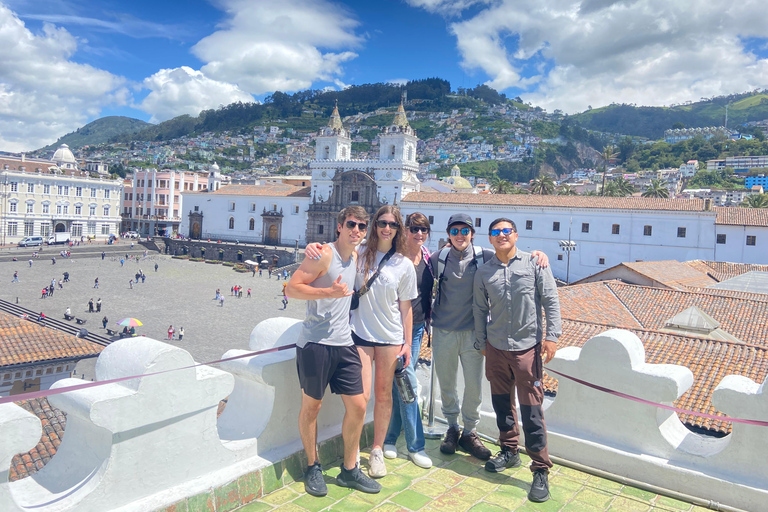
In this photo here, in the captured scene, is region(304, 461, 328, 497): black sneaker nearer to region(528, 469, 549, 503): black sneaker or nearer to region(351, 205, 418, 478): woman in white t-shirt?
region(351, 205, 418, 478): woman in white t-shirt

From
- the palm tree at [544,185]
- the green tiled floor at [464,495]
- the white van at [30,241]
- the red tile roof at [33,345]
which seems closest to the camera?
the green tiled floor at [464,495]

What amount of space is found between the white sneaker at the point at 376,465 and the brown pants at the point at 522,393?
0.84 m

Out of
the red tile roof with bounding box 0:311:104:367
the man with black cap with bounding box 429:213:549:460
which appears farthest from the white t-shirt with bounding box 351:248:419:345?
the red tile roof with bounding box 0:311:104:367

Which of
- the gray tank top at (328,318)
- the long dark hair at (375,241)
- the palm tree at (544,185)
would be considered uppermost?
the palm tree at (544,185)

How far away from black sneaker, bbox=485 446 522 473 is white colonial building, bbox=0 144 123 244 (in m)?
54.4

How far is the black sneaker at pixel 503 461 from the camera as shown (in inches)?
137

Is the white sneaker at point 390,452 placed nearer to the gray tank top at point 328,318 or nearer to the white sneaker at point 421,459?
the white sneaker at point 421,459

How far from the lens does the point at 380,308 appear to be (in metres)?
3.33

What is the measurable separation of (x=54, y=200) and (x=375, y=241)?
2201 inches

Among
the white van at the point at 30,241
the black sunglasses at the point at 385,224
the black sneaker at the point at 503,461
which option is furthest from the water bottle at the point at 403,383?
the white van at the point at 30,241

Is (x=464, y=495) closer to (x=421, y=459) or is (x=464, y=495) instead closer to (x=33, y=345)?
(x=421, y=459)

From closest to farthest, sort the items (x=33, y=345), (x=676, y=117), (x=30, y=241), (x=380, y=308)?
1. (x=380, y=308)
2. (x=33, y=345)
3. (x=30, y=241)
4. (x=676, y=117)

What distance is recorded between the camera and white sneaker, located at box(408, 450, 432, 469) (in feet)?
11.5

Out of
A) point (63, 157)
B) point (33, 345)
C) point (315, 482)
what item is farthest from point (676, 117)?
point (315, 482)
